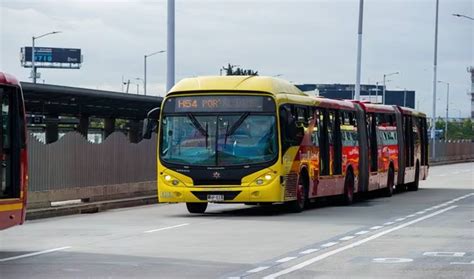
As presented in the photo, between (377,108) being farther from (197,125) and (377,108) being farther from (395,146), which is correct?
(197,125)

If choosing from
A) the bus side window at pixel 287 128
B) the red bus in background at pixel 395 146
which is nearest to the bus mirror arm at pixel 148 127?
the bus side window at pixel 287 128

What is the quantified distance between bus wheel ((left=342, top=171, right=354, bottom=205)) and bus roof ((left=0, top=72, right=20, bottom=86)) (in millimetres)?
15274

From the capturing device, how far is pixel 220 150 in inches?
927

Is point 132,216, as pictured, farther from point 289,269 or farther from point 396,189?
point 396,189

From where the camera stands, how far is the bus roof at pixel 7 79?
1544cm

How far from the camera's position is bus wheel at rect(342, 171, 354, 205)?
29531 millimetres

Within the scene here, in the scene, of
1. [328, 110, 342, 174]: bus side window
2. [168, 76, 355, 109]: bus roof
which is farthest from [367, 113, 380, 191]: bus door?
[168, 76, 355, 109]: bus roof

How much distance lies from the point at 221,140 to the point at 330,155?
208 inches

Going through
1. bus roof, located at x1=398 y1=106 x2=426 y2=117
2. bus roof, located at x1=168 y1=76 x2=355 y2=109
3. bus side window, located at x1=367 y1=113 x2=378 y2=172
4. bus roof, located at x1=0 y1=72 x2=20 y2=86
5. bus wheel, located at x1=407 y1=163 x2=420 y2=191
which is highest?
bus roof, located at x1=168 y1=76 x2=355 y2=109

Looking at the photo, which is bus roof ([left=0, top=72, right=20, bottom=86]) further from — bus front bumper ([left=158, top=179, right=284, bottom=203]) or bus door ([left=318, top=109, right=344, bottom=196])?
bus door ([left=318, top=109, right=344, bottom=196])

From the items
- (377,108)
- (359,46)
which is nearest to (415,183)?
(377,108)

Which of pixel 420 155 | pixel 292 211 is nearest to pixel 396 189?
pixel 420 155

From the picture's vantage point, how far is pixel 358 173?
3122cm

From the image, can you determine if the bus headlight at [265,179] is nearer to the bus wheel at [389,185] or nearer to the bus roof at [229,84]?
the bus roof at [229,84]
